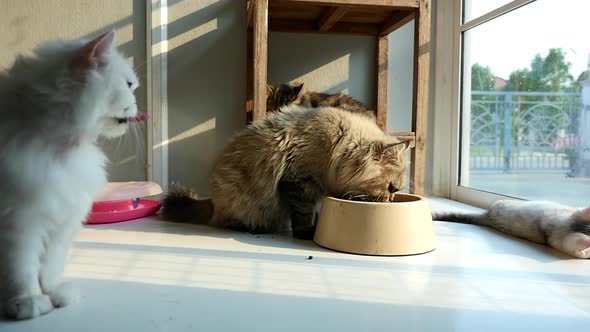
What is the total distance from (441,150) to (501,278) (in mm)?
1601

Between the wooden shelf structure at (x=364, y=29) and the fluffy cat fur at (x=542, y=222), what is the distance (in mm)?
372

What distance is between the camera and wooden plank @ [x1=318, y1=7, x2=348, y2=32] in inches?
84.4

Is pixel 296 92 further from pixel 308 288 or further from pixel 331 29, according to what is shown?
pixel 308 288

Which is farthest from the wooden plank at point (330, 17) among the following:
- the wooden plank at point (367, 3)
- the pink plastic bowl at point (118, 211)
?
the pink plastic bowl at point (118, 211)

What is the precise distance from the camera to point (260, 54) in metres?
1.93

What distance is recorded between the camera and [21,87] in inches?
34.9

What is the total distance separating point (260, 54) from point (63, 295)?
1274 millimetres

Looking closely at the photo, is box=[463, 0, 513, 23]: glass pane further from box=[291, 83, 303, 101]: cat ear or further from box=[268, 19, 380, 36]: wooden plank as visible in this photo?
box=[291, 83, 303, 101]: cat ear

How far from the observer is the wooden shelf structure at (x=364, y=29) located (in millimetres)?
1945

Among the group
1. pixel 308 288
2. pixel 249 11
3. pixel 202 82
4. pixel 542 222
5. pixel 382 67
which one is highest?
pixel 249 11

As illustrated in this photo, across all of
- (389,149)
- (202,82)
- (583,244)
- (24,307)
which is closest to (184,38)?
(202,82)

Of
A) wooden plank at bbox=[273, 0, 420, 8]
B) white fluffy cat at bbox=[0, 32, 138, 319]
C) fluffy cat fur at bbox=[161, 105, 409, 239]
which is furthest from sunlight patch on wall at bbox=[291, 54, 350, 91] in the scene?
white fluffy cat at bbox=[0, 32, 138, 319]

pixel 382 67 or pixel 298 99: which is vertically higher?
pixel 382 67

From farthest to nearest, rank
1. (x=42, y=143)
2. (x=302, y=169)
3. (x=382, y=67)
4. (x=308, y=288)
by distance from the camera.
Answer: (x=382, y=67)
(x=302, y=169)
(x=308, y=288)
(x=42, y=143)
